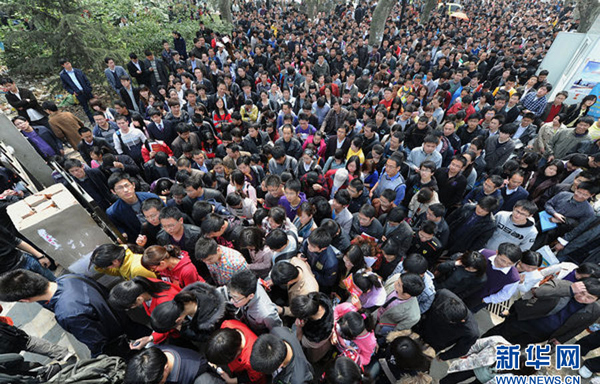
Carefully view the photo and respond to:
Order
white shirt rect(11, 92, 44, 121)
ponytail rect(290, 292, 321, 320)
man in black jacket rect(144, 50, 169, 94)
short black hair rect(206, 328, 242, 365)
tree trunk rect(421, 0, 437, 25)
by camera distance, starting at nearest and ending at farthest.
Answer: short black hair rect(206, 328, 242, 365) → ponytail rect(290, 292, 321, 320) → white shirt rect(11, 92, 44, 121) → man in black jacket rect(144, 50, 169, 94) → tree trunk rect(421, 0, 437, 25)

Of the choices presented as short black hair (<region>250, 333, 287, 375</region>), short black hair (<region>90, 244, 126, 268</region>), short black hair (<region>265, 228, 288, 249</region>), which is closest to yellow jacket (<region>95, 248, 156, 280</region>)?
short black hair (<region>90, 244, 126, 268</region>)

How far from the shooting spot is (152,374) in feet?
5.95

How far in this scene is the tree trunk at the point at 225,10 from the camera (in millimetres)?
16609

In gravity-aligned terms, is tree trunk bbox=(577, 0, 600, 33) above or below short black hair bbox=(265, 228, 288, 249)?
above

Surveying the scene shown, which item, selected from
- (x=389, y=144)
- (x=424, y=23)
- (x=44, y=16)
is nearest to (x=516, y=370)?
(x=389, y=144)

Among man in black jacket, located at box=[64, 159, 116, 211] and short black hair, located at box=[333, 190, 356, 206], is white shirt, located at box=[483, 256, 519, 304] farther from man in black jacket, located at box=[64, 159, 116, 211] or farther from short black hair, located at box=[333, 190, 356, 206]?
man in black jacket, located at box=[64, 159, 116, 211]

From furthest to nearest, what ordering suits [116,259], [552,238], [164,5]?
1. [164,5]
2. [552,238]
3. [116,259]

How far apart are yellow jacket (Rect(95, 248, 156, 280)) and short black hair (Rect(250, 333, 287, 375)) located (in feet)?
5.71

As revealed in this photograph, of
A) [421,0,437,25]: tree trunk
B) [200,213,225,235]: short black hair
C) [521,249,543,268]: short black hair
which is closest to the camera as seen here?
[521,249,543,268]: short black hair

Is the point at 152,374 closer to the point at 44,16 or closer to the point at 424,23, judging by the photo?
the point at 44,16

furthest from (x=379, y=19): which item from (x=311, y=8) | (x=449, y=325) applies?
(x=449, y=325)

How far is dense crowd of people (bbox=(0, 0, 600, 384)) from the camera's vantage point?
2.34 meters

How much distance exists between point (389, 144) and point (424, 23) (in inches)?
798

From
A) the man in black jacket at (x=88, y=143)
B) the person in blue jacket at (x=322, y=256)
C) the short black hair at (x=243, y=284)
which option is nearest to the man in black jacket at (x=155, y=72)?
the man in black jacket at (x=88, y=143)
